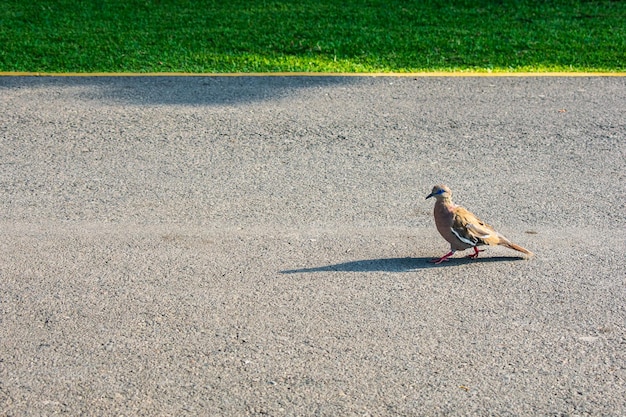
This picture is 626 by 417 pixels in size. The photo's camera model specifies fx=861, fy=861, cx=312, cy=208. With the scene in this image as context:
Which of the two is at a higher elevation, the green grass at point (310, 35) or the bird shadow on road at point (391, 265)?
the green grass at point (310, 35)

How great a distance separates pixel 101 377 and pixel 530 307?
86.4 inches

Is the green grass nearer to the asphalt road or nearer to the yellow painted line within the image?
the yellow painted line

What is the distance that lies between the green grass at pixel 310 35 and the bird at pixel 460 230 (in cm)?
431

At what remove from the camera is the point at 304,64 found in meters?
9.29

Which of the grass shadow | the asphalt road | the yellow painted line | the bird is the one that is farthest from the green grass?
the bird

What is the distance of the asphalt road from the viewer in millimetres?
3822

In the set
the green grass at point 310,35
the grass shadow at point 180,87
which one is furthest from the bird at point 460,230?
Answer: the green grass at point 310,35

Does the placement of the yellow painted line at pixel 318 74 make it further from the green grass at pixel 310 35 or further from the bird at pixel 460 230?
the bird at pixel 460 230

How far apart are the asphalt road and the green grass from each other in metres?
0.96

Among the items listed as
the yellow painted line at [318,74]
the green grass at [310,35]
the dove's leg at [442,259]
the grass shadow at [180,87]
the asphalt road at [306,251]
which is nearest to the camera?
the asphalt road at [306,251]

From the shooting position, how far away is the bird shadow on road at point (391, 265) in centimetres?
493

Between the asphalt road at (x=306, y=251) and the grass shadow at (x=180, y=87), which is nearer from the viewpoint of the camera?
the asphalt road at (x=306, y=251)

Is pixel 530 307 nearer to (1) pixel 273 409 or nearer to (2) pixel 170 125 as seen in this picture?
(1) pixel 273 409

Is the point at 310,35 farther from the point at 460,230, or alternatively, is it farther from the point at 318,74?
the point at 460,230
